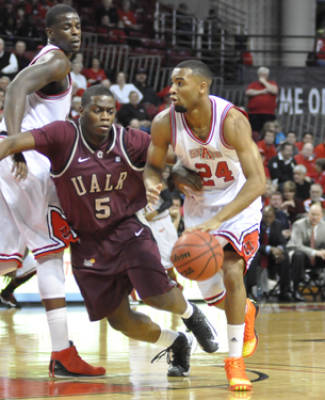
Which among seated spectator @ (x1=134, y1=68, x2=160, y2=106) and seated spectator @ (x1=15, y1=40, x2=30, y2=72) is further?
seated spectator @ (x1=134, y1=68, x2=160, y2=106)

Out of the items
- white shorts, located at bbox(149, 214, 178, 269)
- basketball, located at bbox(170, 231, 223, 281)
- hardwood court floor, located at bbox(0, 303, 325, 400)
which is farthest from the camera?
white shorts, located at bbox(149, 214, 178, 269)

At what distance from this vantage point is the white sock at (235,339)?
171 inches

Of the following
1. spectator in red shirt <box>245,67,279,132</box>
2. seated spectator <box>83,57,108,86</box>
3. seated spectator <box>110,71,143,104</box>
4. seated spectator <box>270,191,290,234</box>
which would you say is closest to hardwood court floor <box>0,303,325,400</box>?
seated spectator <box>270,191,290,234</box>

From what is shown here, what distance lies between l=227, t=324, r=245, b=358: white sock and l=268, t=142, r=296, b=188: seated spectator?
8.51 m

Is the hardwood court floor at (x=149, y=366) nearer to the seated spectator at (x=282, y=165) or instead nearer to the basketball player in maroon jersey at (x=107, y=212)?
the basketball player in maroon jersey at (x=107, y=212)

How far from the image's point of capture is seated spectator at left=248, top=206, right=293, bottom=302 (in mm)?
10625

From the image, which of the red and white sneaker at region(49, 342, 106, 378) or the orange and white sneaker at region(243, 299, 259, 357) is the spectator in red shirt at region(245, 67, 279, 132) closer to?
the orange and white sneaker at region(243, 299, 259, 357)

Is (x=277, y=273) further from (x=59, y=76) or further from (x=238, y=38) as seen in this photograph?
(x=238, y=38)

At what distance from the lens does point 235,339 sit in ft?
14.4

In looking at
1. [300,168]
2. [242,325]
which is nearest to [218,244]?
[242,325]

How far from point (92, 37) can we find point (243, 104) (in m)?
3.41

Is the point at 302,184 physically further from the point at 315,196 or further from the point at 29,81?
the point at 29,81

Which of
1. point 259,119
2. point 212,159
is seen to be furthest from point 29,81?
point 259,119

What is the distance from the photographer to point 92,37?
15969mm
